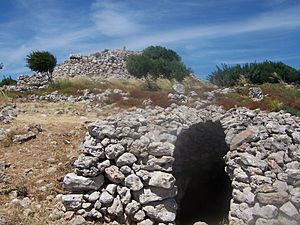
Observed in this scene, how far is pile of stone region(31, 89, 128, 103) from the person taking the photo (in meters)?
26.0

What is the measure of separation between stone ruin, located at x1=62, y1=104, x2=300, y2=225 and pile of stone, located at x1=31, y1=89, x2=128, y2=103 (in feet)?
44.7

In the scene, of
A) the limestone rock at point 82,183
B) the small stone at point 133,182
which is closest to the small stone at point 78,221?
the limestone rock at point 82,183

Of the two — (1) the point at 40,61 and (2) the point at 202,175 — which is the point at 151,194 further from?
(1) the point at 40,61

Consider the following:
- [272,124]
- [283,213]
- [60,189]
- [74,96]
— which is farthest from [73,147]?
[74,96]

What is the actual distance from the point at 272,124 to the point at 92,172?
5132 mm

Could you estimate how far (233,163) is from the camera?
1100cm

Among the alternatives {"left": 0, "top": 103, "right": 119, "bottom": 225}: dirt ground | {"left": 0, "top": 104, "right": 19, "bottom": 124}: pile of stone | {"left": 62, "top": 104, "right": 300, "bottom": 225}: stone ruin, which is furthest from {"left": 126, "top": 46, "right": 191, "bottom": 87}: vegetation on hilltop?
{"left": 62, "top": 104, "right": 300, "bottom": 225}: stone ruin

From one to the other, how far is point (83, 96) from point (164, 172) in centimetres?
1734

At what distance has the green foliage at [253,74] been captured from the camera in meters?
41.0

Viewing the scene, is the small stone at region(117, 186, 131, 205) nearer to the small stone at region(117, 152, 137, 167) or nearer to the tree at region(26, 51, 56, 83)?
the small stone at region(117, 152, 137, 167)

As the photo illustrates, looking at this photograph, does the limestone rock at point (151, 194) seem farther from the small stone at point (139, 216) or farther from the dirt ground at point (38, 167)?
the dirt ground at point (38, 167)

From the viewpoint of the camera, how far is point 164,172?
10.7m

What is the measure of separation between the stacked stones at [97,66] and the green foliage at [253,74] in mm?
9642

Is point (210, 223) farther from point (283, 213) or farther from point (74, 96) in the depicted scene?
point (74, 96)
